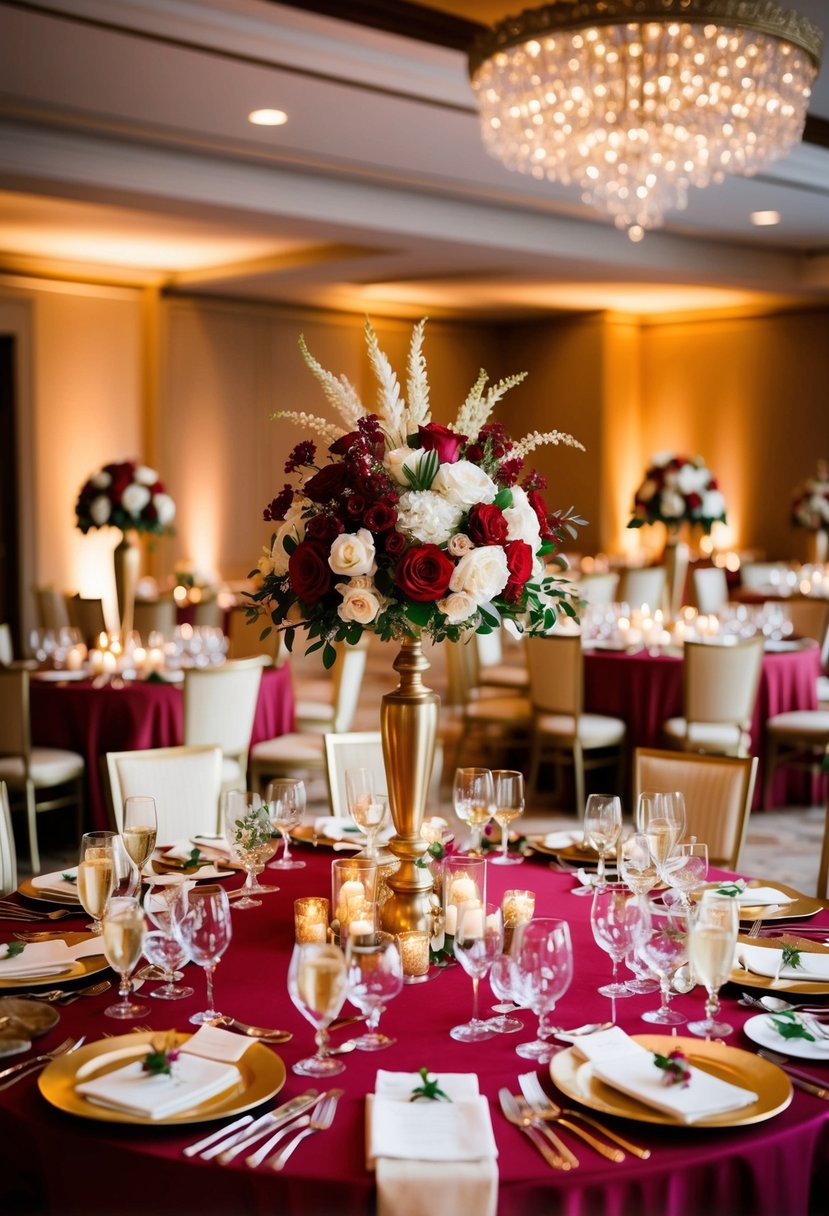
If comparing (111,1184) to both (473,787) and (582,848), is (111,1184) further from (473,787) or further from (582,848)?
(582,848)

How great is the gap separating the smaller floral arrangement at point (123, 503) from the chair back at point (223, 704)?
2.14 metres

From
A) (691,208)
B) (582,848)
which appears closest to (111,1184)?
(582,848)

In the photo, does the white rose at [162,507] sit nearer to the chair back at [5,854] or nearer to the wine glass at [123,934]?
the chair back at [5,854]

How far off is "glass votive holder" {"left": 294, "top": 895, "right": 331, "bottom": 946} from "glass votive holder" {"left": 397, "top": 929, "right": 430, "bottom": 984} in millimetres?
146

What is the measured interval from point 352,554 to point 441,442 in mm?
273

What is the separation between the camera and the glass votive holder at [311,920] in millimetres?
2424

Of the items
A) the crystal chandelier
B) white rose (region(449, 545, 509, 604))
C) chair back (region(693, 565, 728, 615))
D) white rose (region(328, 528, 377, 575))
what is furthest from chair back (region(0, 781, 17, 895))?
chair back (region(693, 565, 728, 615))

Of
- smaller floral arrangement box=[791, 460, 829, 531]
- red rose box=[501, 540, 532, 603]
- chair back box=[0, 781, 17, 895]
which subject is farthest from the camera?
smaller floral arrangement box=[791, 460, 829, 531]

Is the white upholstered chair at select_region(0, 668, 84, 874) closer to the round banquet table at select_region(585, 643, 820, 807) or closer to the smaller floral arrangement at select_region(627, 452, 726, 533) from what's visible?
the round banquet table at select_region(585, 643, 820, 807)

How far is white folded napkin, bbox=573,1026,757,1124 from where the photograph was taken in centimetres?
183

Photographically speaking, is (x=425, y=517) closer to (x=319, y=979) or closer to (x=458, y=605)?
(x=458, y=605)

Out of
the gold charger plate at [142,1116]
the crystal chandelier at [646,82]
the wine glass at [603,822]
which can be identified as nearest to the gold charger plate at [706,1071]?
the gold charger plate at [142,1116]

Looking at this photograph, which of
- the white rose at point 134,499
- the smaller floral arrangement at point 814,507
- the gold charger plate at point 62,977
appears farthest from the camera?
the smaller floral arrangement at point 814,507

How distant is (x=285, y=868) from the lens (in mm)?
3135
